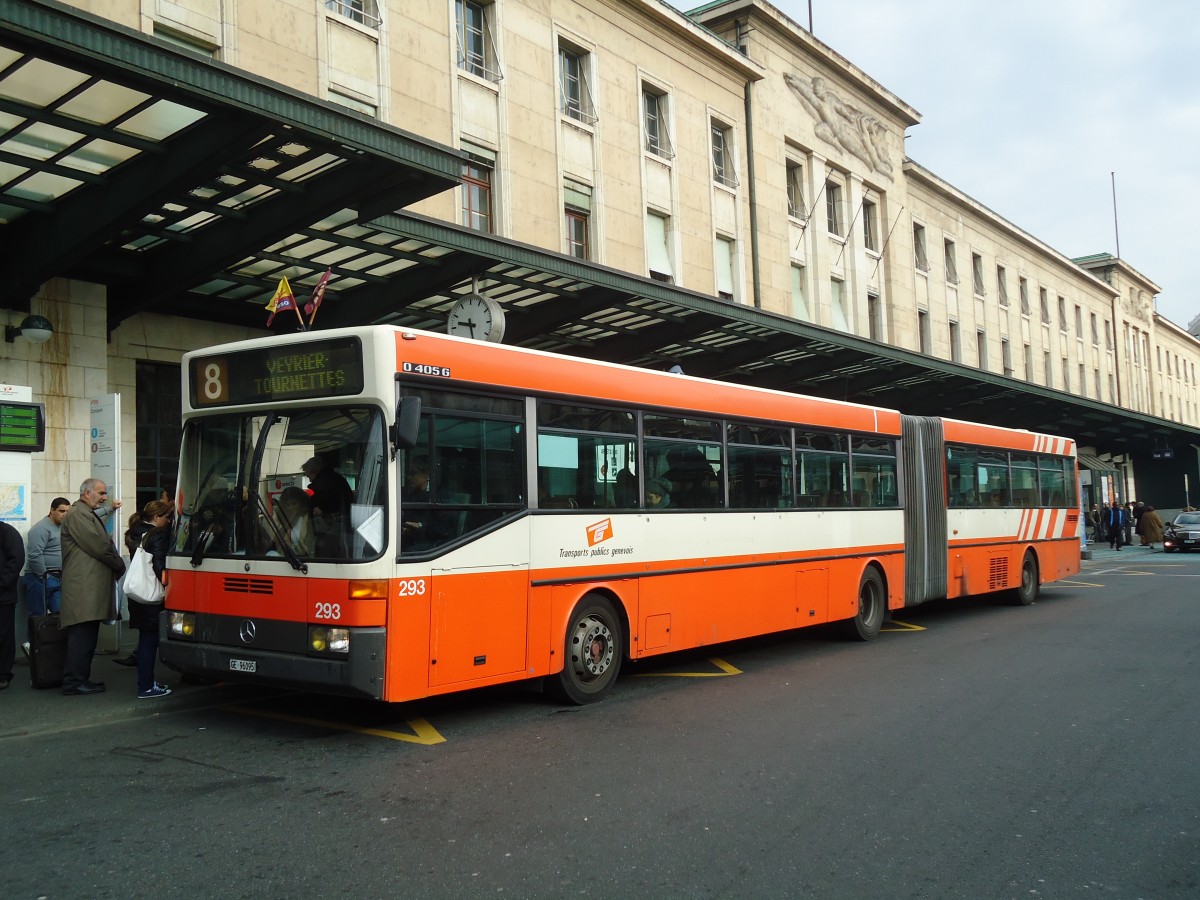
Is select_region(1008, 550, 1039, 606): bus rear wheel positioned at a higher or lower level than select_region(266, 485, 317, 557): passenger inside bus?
lower

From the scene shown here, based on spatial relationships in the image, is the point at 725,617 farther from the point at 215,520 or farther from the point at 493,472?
the point at 215,520

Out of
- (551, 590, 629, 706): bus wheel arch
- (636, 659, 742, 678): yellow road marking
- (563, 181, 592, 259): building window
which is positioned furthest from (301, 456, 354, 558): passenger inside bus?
(563, 181, 592, 259): building window

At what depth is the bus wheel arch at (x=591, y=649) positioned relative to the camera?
882 cm

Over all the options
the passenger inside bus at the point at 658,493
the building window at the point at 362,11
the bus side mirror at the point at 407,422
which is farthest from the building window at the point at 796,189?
the bus side mirror at the point at 407,422

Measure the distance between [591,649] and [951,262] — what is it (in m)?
35.8

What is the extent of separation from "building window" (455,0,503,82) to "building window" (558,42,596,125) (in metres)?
2.30

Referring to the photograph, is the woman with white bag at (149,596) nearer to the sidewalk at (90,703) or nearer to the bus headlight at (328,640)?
the sidewalk at (90,703)

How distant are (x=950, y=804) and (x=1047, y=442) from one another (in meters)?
15.0

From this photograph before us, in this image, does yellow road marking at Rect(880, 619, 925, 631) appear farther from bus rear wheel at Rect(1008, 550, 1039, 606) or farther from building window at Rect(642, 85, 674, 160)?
building window at Rect(642, 85, 674, 160)

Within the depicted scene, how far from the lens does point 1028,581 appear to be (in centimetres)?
1825

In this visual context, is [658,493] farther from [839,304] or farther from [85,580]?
[839,304]

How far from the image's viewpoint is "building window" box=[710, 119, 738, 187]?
26.9 metres

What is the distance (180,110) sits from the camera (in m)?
9.77

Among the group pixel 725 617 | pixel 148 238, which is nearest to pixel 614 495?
pixel 725 617
